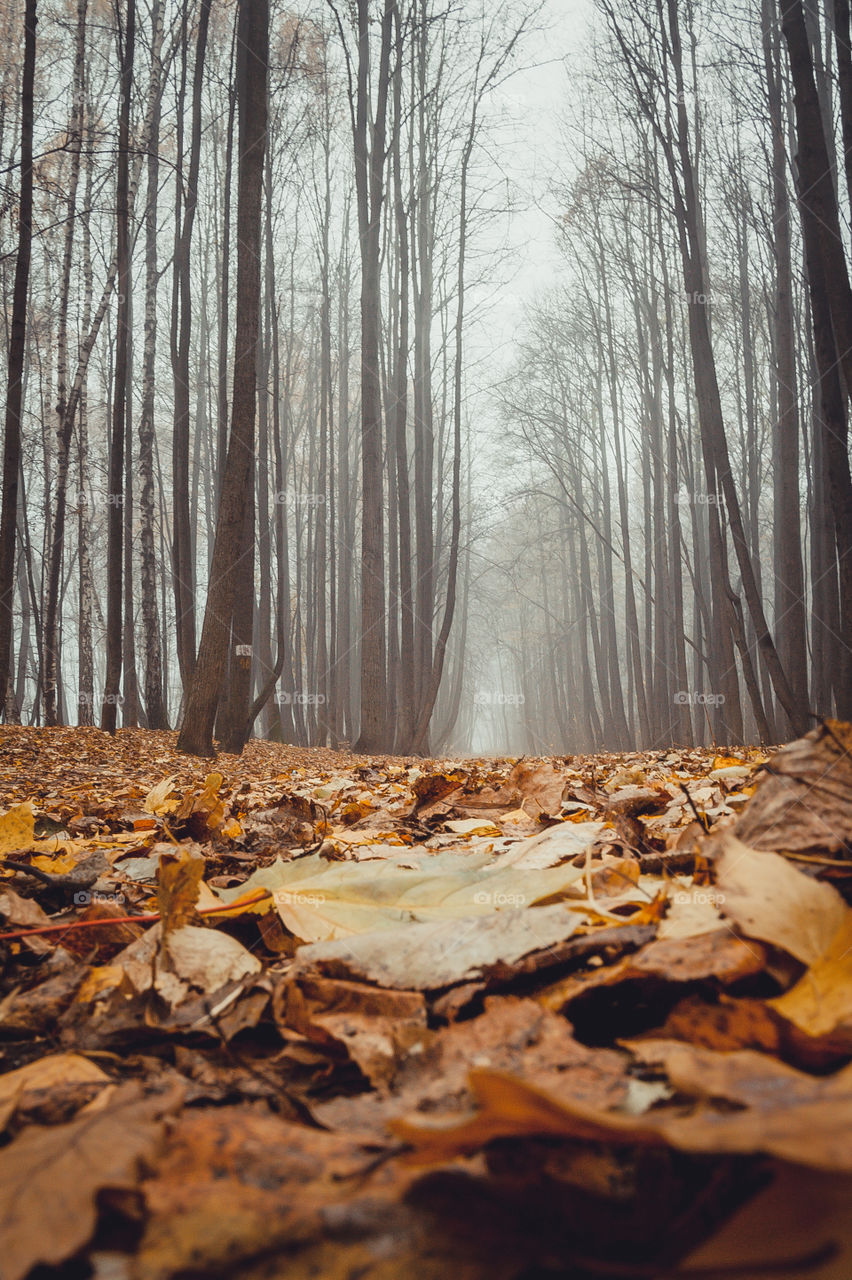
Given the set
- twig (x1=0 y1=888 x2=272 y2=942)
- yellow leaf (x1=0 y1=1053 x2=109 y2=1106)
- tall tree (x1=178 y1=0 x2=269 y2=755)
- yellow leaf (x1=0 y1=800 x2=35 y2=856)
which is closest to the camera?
yellow leaf (x1=0 y1=1053 x2=109 y2=1106)

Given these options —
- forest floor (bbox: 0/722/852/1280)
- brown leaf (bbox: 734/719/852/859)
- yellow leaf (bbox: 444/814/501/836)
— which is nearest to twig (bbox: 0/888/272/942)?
forest floor (bbox: 0/722/852/1280)

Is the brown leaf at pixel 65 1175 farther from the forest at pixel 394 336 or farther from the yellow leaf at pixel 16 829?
the forest at pixel 394 336

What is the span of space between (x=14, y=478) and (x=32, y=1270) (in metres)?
7.30

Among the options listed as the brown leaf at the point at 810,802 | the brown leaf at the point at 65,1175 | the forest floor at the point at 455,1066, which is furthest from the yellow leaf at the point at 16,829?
the brown leaf at the point at 810,802

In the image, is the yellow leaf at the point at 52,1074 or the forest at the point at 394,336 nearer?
the yellow leaf at the point at 52,1074

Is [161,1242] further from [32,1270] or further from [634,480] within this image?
[634,480]

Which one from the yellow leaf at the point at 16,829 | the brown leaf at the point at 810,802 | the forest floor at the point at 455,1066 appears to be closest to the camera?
the forest floor at the point at 455,1066

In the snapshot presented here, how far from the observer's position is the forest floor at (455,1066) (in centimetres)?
34

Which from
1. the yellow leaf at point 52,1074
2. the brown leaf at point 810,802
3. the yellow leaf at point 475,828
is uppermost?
the brown leaf at point 810,802

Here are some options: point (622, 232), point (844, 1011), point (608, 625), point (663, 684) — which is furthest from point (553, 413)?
point (844, 1011)

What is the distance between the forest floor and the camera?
34cm

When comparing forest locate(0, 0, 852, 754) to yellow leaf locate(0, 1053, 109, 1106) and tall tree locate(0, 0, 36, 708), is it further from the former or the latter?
yellow leaf locate(0, 1053, 109, 1106)

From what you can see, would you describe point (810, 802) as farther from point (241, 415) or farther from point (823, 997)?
point (241, 415)

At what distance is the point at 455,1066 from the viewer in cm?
52
